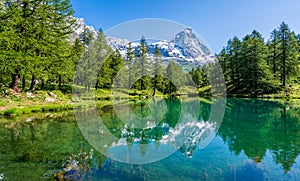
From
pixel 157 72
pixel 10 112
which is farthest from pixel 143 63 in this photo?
pixel 10 112

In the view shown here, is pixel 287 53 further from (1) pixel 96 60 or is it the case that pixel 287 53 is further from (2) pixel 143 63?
(1) pixel 96 60

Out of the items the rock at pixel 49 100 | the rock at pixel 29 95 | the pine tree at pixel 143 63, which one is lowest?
the rock at pixel 49 100

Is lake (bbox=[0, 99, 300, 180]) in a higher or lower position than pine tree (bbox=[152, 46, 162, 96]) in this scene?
lower

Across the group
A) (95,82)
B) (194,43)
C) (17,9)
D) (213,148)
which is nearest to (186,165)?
(213,148)

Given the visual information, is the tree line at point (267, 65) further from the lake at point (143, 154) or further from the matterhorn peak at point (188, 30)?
the matterhorn peak at point (188, 30)

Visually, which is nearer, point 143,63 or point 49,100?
point 49,100

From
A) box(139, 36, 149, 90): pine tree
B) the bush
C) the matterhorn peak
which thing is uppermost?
box(139, 36, 149, 90): pine tree

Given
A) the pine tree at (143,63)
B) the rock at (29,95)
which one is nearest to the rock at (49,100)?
the rock at (29,95)

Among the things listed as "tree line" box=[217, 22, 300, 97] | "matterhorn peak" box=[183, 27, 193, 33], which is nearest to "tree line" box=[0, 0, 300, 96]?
"tree line" box=[217, 22, 300, 97]

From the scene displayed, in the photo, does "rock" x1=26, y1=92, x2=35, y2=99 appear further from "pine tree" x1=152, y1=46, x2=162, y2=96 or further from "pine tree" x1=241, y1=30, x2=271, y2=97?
"pine tree" x1=241, y1=30, x2=271, y2=97

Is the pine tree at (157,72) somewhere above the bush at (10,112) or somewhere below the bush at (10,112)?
above

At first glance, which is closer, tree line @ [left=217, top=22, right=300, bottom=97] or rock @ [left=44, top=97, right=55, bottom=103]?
rock @ [left=44, top=97, right=55, bottom=103]

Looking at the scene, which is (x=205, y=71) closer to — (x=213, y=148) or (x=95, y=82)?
(x=95, y=82)

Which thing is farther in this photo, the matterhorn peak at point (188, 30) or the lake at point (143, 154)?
the matterhorn peak at point (188, 30)
